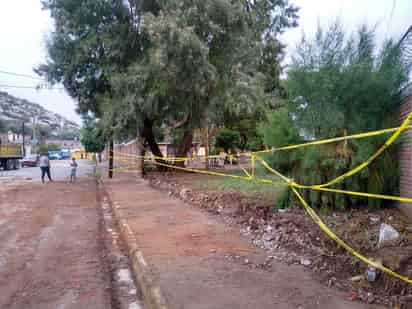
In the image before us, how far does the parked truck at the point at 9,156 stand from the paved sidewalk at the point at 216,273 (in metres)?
28.5

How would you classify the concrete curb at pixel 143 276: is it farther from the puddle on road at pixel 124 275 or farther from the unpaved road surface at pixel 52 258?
the unpaved road surface at pixel 52 258

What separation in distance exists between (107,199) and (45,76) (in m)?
9.58

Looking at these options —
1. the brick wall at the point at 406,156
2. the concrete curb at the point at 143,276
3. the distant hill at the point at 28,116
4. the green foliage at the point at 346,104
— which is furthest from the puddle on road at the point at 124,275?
the distant hill at the point at 28,116

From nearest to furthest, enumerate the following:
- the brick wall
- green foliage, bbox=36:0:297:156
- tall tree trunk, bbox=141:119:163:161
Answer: the brick wall < green foliage, bbox=36:0:297:156 < tall tree trunk, bbox=141:119:163:161

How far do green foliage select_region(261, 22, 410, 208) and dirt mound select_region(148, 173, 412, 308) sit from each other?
2.17ft

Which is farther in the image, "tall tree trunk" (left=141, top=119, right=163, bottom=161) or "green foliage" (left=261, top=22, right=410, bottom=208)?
"tall tree trunk" (left=141, top=119, right=163, bottom=161)

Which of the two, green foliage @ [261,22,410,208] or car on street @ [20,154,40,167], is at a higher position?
green foliage @ [261,22,410,208]

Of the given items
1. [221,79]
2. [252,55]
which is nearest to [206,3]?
[221,79]

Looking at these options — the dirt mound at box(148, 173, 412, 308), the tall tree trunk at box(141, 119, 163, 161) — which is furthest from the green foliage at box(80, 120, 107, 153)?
the dirt mound at box(148, 173, 412, 308)

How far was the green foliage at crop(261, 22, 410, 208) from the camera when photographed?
21.6 feet

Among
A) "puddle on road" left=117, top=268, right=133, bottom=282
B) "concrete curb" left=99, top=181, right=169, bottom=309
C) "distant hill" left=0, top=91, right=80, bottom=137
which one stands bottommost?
"puddle on road" left=117, top=268, right=133, bottom=282

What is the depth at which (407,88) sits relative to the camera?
20.2 ft

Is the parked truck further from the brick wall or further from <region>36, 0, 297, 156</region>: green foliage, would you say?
the brick wall

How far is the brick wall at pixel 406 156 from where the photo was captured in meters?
5.95
